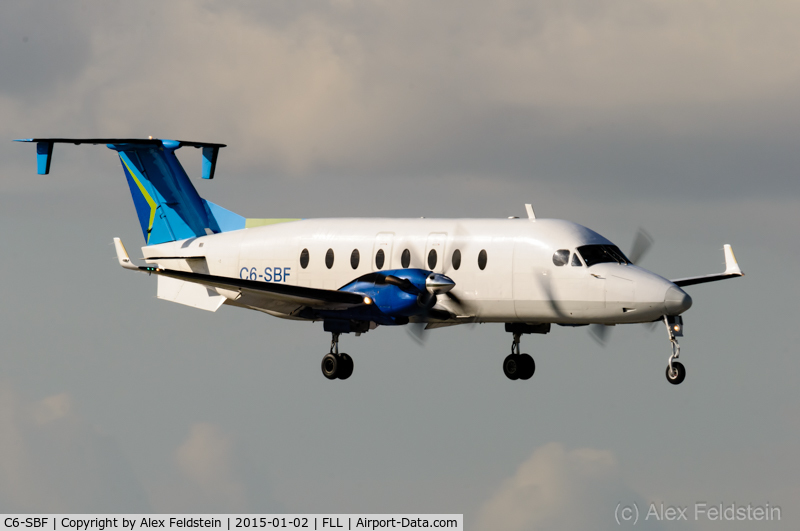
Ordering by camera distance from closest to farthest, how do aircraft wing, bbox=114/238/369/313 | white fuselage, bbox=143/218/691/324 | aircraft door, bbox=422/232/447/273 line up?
1. white fuselage, bbox=143/218/691/324
2. aircraft wing, bbox=114/238/369/313
3. aircraft door, bbox=422/232/447/273

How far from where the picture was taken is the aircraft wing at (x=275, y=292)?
27.1m

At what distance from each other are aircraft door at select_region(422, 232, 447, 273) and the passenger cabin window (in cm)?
300

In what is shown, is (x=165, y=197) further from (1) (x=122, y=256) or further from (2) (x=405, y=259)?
(2) (x=405, y=259)

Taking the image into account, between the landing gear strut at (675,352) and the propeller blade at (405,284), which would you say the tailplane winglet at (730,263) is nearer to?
the landing gear strut at (675,352)

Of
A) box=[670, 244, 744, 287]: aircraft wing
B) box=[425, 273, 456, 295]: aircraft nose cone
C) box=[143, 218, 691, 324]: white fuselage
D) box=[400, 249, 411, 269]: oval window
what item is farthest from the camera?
box=[670, 244, 744, 287]: aircraft wing

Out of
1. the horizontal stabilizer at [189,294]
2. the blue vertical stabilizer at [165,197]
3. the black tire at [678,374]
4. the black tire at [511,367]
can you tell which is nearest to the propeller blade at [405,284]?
the black tire at [511,367]

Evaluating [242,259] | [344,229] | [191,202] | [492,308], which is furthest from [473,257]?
[191,202]

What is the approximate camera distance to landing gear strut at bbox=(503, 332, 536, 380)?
30781mm

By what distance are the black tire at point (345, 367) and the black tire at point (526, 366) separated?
4916 millimetres

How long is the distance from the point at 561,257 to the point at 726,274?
6130mm

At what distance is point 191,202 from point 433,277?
9.82 m

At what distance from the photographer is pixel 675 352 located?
86.5 ft

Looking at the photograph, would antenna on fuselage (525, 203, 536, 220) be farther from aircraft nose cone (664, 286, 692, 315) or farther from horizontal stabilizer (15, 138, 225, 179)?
horizontal stabilizer (15, 138, 225, 179)

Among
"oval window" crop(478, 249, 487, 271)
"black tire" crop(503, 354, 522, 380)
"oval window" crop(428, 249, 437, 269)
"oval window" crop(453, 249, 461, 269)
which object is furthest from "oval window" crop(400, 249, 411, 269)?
"black tire" crop(503, 354, 522, 380)
